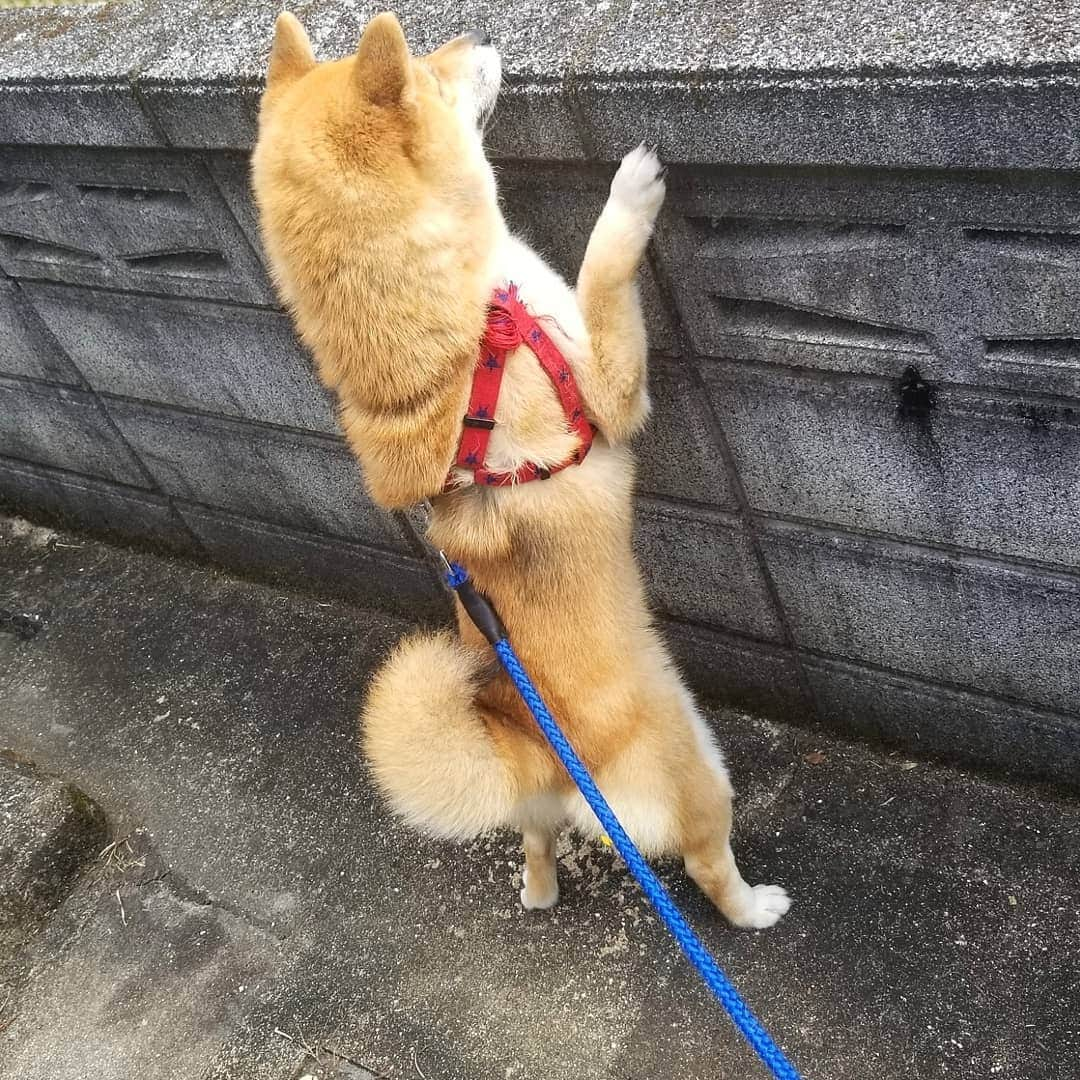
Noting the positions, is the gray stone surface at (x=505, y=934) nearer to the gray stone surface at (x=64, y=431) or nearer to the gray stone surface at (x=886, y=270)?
the gray stone surface at (x=64, y=431)

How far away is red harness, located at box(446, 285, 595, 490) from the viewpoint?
6.89 ft

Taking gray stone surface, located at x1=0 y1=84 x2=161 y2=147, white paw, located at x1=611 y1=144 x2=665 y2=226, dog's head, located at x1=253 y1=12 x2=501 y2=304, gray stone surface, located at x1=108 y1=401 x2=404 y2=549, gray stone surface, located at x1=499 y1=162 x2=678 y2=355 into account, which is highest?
gray stone surface, located at x1=0 y1=84 x2=161 y2=147

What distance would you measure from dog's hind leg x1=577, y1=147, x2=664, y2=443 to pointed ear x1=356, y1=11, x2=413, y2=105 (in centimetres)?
43

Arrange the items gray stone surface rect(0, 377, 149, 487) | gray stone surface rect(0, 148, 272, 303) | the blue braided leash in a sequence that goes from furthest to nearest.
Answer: gray stone surface rect(0, 377, 149, 487) < gray stone surface rect(0, 148, 272, 303) < the blue braided leash

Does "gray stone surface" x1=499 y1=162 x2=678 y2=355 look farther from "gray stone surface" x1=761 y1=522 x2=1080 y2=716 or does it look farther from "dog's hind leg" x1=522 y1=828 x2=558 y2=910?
"dog's hind leg" x1=522 y1=828 x2=558 y2=910

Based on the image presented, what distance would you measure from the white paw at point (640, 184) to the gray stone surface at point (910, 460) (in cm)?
44

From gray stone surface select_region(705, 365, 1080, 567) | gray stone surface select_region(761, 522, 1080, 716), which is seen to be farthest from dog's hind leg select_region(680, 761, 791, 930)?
gray stone surface select_region(705, 365, 1080, 567)

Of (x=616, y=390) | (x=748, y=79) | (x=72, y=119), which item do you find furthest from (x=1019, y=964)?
(x=72, y=119)

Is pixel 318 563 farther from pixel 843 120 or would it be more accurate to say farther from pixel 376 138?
pixel 843 120

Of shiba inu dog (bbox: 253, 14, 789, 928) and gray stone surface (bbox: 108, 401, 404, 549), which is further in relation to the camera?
gray stone surface (bbox: 108, 401, 404, 549)

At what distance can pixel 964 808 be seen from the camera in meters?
2.62

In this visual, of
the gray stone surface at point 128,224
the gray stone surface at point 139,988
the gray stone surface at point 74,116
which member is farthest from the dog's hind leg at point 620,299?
the gray stone surface at point 139,988

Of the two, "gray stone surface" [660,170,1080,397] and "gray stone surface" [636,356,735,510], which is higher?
"gray stone surface" [660,170,1080,397]

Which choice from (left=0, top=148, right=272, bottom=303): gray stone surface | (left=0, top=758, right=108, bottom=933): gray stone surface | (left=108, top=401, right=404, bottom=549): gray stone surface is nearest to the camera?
(left=0, top=148, right=272, bottom=303): gray stone surface
